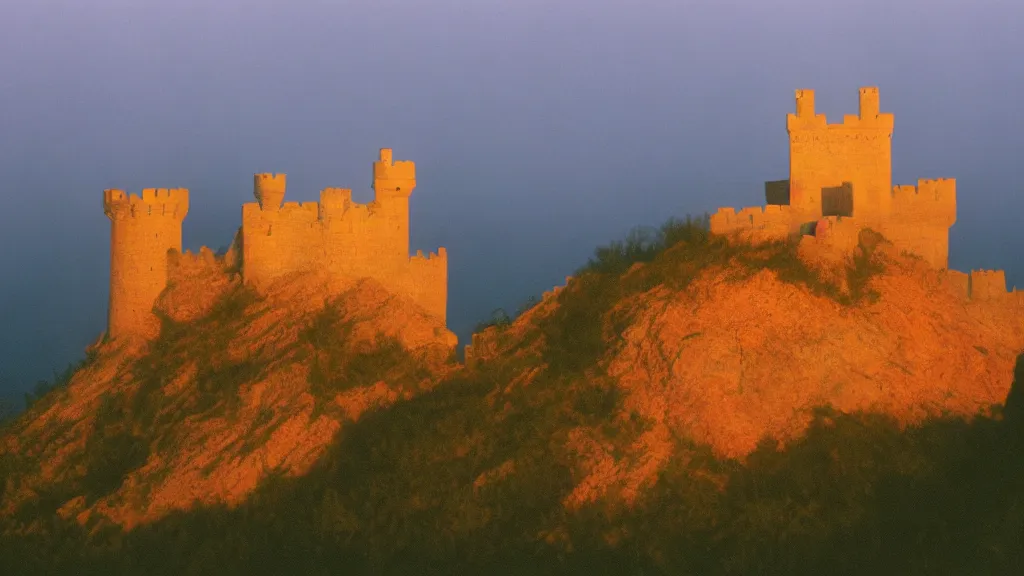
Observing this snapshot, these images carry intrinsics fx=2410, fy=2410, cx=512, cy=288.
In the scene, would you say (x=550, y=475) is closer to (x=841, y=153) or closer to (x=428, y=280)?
(x=428, y=280)

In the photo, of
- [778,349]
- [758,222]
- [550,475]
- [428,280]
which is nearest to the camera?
[550,475]

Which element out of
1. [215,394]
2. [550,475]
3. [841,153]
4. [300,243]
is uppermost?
[841,153]

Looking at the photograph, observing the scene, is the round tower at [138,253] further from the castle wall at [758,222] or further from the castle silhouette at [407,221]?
the castle wall at [758,222]

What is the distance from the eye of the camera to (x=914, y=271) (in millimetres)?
58719

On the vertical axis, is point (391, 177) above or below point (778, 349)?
above

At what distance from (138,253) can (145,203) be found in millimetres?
1296

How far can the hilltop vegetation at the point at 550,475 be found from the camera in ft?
177

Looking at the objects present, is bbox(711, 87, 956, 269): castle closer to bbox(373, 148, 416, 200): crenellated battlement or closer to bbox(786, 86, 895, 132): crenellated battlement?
bbox(786, 86, 895, 132): crenellated battlement

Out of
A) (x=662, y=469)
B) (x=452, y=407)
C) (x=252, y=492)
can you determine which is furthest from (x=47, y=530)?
(x=662, y=469)

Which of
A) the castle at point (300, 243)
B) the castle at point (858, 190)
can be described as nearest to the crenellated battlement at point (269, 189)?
the castle at point (300, 243)

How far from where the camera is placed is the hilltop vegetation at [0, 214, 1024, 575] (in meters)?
54.0

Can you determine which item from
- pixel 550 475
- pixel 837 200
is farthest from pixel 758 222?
pixel 550 475

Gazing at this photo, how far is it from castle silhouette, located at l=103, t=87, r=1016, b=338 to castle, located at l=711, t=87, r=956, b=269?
25mm

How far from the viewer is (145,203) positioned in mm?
61875
